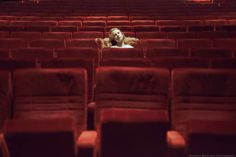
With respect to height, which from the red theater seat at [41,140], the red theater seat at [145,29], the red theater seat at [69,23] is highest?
the red theater seat at [69,23]

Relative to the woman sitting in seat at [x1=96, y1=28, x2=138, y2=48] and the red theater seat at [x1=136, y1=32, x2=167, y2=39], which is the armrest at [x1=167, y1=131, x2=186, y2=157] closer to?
the woman sitting in seat at [x1=96, y1=28, x2=138, y2=48]

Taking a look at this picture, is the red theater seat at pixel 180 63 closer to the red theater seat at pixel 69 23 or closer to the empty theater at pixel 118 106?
the empty theater at pixel 118 106

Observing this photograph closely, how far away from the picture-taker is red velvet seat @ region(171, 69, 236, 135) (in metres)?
0.61

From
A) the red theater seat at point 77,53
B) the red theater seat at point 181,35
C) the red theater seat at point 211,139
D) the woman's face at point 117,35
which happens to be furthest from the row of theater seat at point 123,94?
the red theater seat at point 181,35

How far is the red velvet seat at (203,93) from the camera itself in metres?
0.61

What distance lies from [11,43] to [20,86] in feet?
1.75

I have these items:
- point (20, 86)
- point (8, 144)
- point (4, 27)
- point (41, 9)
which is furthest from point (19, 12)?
point (8, 144)

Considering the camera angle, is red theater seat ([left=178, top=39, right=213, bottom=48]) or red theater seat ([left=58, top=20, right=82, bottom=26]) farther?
red theater seat ([left=58, top=20, right=82, bottom=26])

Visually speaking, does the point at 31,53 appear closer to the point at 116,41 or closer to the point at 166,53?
the point at 116,41

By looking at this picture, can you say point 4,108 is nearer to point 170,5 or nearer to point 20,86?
point 20,86

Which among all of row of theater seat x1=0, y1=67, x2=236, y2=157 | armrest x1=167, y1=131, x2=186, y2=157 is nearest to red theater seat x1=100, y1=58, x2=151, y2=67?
row of theater seat x1=0, y1=67, x2=236, y2=157

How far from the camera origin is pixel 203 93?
618 millimetres

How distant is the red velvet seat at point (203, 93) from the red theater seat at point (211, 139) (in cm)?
14

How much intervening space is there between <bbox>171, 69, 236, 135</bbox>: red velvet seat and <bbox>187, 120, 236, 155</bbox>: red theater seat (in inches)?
5.6
